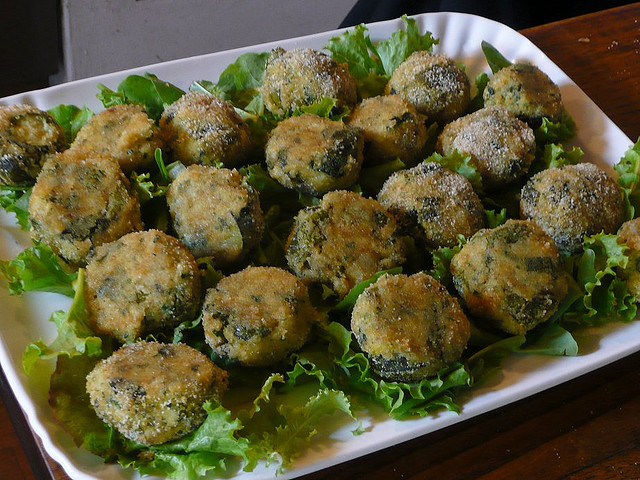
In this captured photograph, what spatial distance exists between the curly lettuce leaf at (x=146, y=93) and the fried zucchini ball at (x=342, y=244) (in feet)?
1.92

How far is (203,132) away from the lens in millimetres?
1640

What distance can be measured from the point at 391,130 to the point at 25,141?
86cm

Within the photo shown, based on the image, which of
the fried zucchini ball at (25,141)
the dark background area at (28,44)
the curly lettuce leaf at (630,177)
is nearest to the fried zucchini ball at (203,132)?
the fried zucchini ball at (25,141)

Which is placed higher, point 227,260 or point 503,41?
point 503,41

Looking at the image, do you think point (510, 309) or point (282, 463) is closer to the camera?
point (282, 463)

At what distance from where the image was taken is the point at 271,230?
1660mm

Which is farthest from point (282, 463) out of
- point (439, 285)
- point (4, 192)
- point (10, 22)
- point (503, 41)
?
point (10, 22)

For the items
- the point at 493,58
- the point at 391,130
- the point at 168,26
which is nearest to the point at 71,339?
the point at 391,130

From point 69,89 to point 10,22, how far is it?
1604 mm

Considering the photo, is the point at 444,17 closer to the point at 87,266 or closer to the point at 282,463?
the point at 87,266

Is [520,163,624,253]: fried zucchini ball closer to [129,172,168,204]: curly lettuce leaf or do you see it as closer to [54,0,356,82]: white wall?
[129,172,168,204]: curly lettuce leaf

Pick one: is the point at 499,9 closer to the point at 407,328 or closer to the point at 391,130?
the point at 391,130

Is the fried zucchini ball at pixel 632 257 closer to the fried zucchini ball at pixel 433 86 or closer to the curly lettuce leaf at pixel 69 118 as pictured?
the fried zucchini ball at pixel 433 86

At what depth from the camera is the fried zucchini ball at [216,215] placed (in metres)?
1.49
